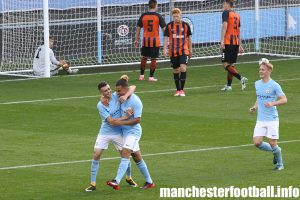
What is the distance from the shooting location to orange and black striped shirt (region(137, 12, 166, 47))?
1233 inches

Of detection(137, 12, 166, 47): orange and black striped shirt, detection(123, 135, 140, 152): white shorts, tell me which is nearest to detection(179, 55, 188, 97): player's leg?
detection(137, 12, 166, 47): orange and black striped shirt

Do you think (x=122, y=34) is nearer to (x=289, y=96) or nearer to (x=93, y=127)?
(x=289, y=96)

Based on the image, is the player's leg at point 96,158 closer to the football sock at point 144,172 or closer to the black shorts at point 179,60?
the football sock at point 144,172

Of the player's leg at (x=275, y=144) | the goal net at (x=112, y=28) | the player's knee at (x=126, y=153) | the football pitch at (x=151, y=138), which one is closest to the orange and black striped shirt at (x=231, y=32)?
the football pitch at (x=151, y=138)

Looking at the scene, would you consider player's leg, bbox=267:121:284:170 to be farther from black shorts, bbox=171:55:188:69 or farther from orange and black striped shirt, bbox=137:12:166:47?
orange and black striped shirt, bbox=137:12:166:47

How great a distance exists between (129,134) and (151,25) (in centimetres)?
1548

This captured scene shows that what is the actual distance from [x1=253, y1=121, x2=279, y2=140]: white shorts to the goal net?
16.4 metres

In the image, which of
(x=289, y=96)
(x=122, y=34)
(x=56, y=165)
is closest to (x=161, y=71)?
(x=122, y=34)

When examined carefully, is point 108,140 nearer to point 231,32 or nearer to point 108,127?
point 108,127

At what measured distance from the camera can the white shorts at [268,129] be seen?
1750cm

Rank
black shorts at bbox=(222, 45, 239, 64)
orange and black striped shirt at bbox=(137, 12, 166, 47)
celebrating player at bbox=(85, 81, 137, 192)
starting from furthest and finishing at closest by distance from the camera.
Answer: orange and black striped shirt at bbox=(137, 12, 166, 47), black shorts at bbox=(222, 45, 239, 64), celebrating player at bbox=(85, 81, 137, 192)

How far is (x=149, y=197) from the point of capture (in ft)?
50.9

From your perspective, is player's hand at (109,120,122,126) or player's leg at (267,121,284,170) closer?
player's hand at (109,120,122,126)

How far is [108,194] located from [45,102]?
37.2 ft
